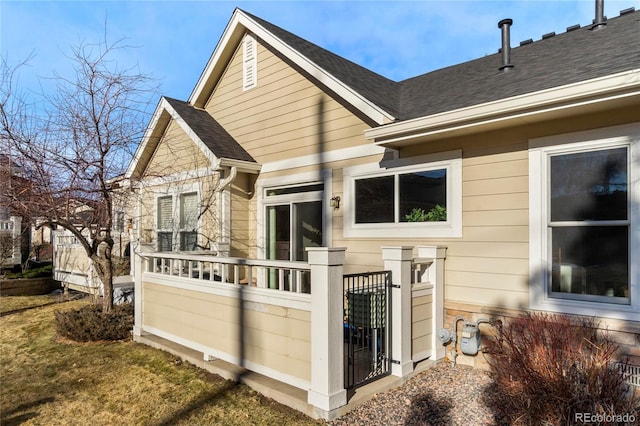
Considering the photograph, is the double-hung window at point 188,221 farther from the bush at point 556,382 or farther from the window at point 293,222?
the bush at point 556,382

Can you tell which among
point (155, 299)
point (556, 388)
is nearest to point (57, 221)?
point (155, 299)

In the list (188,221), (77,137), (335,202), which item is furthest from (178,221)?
(335,202)

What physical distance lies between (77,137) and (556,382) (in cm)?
719

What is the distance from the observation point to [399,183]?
18.3 ft

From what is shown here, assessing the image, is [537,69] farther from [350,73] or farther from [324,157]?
[324,157]

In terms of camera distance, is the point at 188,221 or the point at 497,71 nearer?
the point at 497,71

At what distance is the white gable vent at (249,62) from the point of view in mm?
7797

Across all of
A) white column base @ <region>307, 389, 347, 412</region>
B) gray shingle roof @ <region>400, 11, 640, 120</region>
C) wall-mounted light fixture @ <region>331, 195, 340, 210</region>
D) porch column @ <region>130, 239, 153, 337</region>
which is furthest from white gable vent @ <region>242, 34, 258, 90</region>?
white column base @ <region>307, 389, 347, 412</region>

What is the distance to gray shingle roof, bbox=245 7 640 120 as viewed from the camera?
14.5 feet

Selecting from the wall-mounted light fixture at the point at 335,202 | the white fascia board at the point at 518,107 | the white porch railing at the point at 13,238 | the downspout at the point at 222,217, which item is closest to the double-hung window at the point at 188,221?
the downspout at the point at 222,217

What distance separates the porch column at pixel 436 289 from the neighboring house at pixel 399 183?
3cm

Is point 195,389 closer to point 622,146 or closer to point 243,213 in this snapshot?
point 243,213

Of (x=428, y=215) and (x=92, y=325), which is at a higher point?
(x=428, y=215)

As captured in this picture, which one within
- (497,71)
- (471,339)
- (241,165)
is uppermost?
(497,71)
